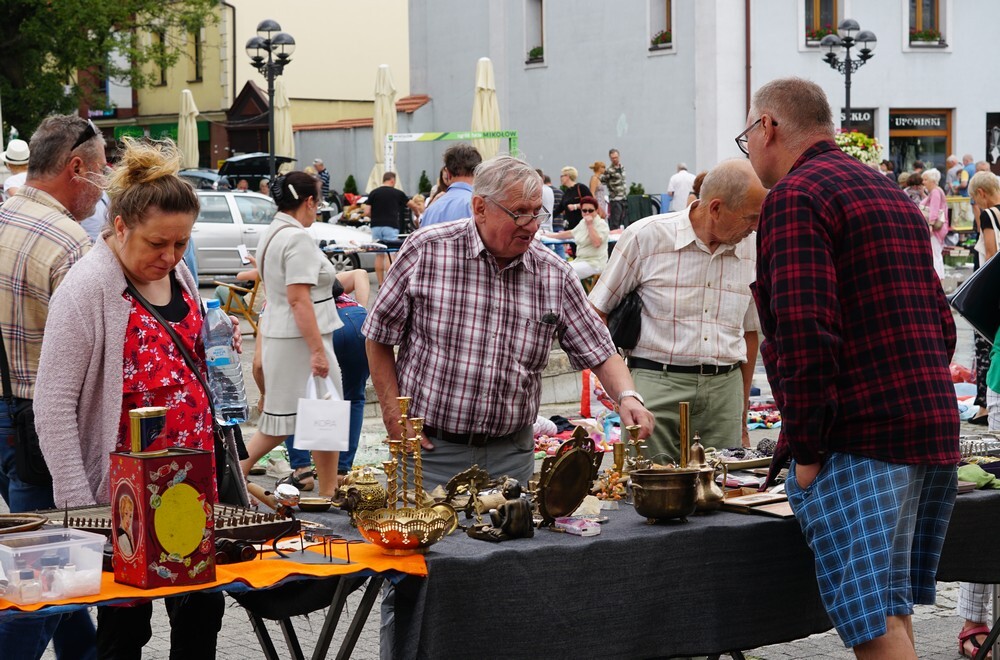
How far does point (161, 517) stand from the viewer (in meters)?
3.03

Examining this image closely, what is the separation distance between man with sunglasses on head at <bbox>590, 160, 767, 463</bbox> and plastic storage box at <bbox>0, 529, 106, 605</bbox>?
105 inches

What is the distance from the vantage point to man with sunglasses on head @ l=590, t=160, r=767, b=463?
17.3 feet

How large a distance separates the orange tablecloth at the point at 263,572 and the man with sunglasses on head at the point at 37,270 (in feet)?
2.66

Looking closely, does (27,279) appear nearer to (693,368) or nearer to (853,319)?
(853,319)

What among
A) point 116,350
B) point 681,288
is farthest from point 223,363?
point 116,350

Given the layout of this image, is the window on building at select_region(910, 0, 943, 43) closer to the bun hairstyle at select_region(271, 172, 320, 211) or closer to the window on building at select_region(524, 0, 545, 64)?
the window on building at select_region(524, 0, 545, 64)

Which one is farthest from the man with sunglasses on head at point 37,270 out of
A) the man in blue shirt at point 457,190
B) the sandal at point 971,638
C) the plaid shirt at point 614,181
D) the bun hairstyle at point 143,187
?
the plaid shirt at point 614,181

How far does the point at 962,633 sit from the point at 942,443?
6.22ft

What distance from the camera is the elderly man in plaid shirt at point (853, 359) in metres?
3.44

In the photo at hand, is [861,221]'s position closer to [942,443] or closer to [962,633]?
[942,443]

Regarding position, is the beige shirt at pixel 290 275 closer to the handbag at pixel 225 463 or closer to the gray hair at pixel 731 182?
the gray hair at pixel 731 182

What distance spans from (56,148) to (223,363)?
7.13 feet

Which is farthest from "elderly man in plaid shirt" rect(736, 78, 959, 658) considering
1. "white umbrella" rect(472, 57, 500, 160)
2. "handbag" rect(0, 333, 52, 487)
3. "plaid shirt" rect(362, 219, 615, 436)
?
"white umbrella" rect(472, 57, 500, 160)

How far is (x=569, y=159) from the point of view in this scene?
3381 centimetres
